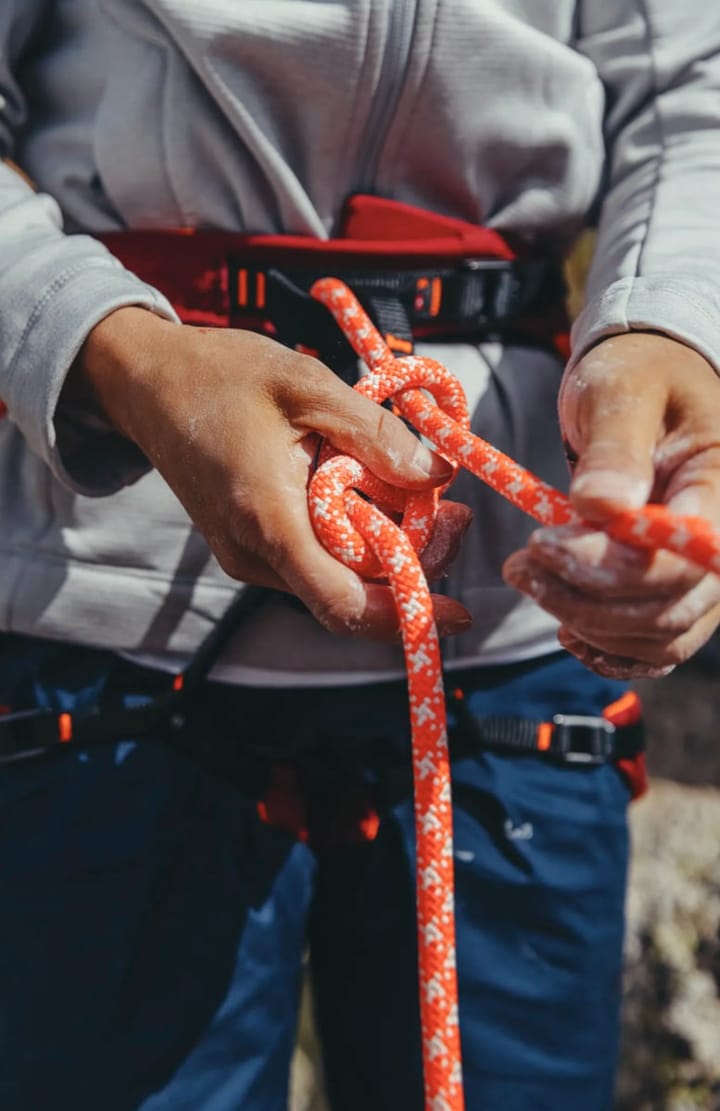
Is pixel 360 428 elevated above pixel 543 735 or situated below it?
above

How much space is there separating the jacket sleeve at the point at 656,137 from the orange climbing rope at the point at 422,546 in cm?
13

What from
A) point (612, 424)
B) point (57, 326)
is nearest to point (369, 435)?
point (612, 424)

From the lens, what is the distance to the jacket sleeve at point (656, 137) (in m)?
0.72

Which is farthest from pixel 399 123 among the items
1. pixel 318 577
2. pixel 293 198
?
pixel 318 577

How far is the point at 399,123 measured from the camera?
76cm

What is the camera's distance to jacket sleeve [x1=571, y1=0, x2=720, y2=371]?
2.35 feet

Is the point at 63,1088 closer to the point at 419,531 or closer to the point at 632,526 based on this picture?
the point at 419,531

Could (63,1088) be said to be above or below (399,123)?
below

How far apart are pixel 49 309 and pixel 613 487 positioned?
415mm

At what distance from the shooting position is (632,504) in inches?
19.5

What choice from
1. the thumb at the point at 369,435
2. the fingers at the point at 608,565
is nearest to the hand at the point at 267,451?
the thumb at the point at 369,435

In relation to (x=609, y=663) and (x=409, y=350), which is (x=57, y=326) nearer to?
(x=409, y=350)

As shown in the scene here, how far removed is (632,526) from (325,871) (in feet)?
1.86

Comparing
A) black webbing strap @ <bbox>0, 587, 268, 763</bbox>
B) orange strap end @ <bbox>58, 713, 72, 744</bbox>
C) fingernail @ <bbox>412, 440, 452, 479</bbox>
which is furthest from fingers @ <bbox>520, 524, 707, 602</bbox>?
orange strap end @ <bbox>58, 713, 72, 744</bbox>
